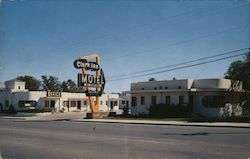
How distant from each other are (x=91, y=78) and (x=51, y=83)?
77042 millimetres

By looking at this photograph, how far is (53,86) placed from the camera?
113688mm

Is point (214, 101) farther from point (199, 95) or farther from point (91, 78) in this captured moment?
point (91, 78)

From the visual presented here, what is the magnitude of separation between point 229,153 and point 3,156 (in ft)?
24.6

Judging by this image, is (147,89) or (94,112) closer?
(94,112)

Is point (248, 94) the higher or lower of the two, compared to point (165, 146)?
higher

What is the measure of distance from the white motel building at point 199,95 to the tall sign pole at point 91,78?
195 inches

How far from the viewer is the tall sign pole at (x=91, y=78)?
38.5 meters

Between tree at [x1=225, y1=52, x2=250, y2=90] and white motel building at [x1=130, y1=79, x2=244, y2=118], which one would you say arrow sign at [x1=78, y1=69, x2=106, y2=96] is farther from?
tree at [x1=225, y1=52, x2=250, y2=90]

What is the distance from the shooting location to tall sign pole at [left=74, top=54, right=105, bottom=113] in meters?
38.5

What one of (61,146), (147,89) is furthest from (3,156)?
(147,89)

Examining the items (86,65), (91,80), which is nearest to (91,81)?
(91,80)

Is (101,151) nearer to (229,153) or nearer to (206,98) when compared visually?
(229,153)

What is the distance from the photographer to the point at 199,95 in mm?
37812

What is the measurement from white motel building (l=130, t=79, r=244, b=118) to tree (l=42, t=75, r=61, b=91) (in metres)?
73.4
